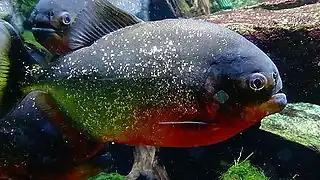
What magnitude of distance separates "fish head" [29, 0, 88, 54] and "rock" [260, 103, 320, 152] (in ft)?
8.43

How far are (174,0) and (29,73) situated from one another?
464 centimetres

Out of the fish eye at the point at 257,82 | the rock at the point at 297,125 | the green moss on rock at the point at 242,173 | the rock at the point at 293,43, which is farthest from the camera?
the rock at the point at 297,125

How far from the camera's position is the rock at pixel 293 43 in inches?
141

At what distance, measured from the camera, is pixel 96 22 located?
5.39 ft

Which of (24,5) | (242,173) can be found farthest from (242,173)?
(24,5)

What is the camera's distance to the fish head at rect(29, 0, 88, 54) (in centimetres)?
182

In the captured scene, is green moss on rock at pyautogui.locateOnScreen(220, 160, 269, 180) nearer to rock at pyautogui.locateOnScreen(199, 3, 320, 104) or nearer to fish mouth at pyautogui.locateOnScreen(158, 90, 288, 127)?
rock at pyautogui.locateOnScreen(199, 3, 320, 104)

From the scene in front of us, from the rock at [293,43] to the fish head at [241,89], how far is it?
7.39 ft

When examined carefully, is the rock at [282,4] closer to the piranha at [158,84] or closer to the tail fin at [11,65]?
the piranha at [158,84]

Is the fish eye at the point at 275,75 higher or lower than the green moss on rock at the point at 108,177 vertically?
higher

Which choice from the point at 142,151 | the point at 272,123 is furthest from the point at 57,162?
the point at 272,123

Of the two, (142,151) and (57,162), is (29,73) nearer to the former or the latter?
(57,162)

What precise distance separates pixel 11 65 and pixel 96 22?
0.37 m

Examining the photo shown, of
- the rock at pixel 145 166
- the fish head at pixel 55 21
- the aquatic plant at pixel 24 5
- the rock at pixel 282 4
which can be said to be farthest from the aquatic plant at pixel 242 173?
the aquatic plant at pixel 24 5
